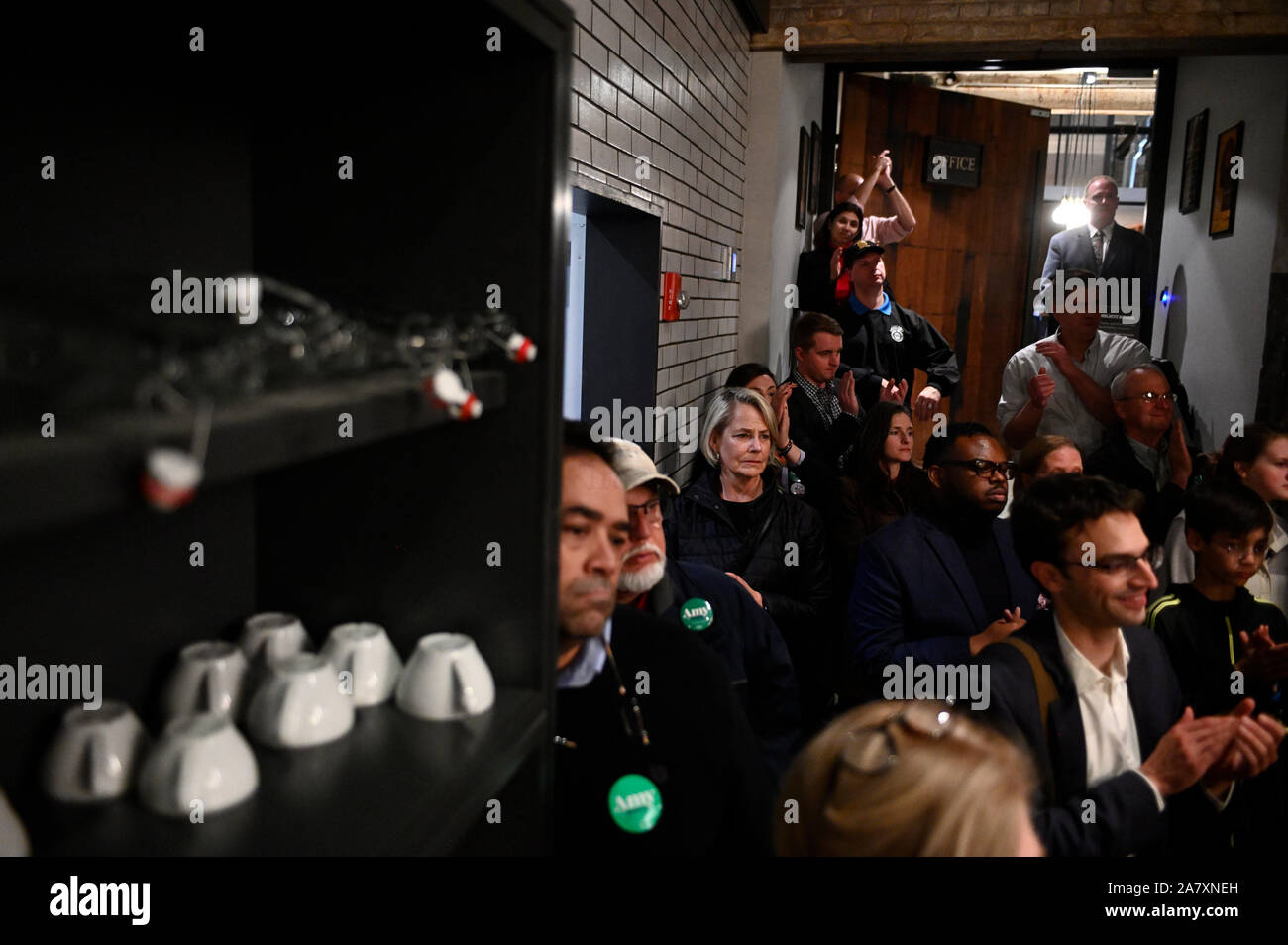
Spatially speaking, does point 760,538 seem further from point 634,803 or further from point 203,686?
point 203,686

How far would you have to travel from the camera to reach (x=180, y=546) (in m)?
1.12

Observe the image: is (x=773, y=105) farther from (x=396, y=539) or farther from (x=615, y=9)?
(x=396, y=539)

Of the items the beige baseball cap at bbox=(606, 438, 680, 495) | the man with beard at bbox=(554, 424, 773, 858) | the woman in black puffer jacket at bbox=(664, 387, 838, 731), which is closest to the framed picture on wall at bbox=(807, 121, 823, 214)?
the woman in black puffer jacket at bbox=(664, 387, 838, 731)

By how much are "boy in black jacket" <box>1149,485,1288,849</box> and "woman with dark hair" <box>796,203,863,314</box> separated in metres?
3.49

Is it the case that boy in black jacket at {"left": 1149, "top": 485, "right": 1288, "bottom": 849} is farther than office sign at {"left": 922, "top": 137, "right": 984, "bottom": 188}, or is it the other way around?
office sign at {"left": 922, "top": 137, "right": 984, "bottom": 188}

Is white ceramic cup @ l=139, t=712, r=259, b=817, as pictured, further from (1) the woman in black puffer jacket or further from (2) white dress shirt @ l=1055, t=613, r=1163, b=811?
(1) the woman in black puffer jacket

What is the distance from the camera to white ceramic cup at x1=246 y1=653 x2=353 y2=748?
3.05 ft

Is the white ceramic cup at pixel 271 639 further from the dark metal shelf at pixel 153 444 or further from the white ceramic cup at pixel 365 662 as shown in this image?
the dark metal shelf at pixel 153 444

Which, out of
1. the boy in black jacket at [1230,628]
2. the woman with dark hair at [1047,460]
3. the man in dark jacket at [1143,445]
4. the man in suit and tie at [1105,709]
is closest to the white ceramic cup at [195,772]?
the man in suit and tie at [1105,709]

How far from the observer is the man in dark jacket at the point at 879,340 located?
563cm

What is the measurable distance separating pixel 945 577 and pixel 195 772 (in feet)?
7.72

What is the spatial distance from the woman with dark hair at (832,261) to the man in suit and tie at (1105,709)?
396cm
